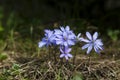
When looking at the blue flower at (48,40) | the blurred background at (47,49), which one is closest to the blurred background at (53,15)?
the blurred background at (47,49)

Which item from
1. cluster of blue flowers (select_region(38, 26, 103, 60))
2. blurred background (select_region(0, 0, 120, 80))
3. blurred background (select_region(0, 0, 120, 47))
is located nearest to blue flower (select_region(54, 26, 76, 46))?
cluster of blue flowers (select_region(38, 26, 103, 60))

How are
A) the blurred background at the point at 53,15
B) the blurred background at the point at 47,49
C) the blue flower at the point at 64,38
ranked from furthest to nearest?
1. the blurred background at the point at 53,15
2. the blurred background at the point at 47,49
3. the blue flower at the point at 64,38

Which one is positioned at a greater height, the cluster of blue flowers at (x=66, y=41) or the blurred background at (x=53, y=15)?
the blurred background at (x=53, y=15)

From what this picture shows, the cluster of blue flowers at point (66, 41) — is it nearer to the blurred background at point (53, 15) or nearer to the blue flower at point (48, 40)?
the blue flower at point (48, 40)

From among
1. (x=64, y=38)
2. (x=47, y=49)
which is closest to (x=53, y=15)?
(x=47, y=49)

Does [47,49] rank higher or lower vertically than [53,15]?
lower

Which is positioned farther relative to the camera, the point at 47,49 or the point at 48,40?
the point at 47,49

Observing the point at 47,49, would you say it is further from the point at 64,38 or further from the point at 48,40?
the point at 64,38

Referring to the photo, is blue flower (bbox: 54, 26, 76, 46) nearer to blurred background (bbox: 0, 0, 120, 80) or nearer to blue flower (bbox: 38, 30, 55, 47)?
blue flower (bbox: 38, 30, 55, 47)

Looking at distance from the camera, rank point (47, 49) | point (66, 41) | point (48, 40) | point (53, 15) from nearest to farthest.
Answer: point (66, 41) → point (48, 40) → point (47, 49) → point (53, 15)

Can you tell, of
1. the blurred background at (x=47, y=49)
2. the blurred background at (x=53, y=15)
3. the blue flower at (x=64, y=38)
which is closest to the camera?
the blue flower at (x=64, y=38)

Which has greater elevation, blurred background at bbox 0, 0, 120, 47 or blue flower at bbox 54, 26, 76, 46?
blurred background at bbox 0, 0, 120, 47

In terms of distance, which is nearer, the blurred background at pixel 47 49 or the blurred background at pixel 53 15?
the blurred background at pixel 47 49
